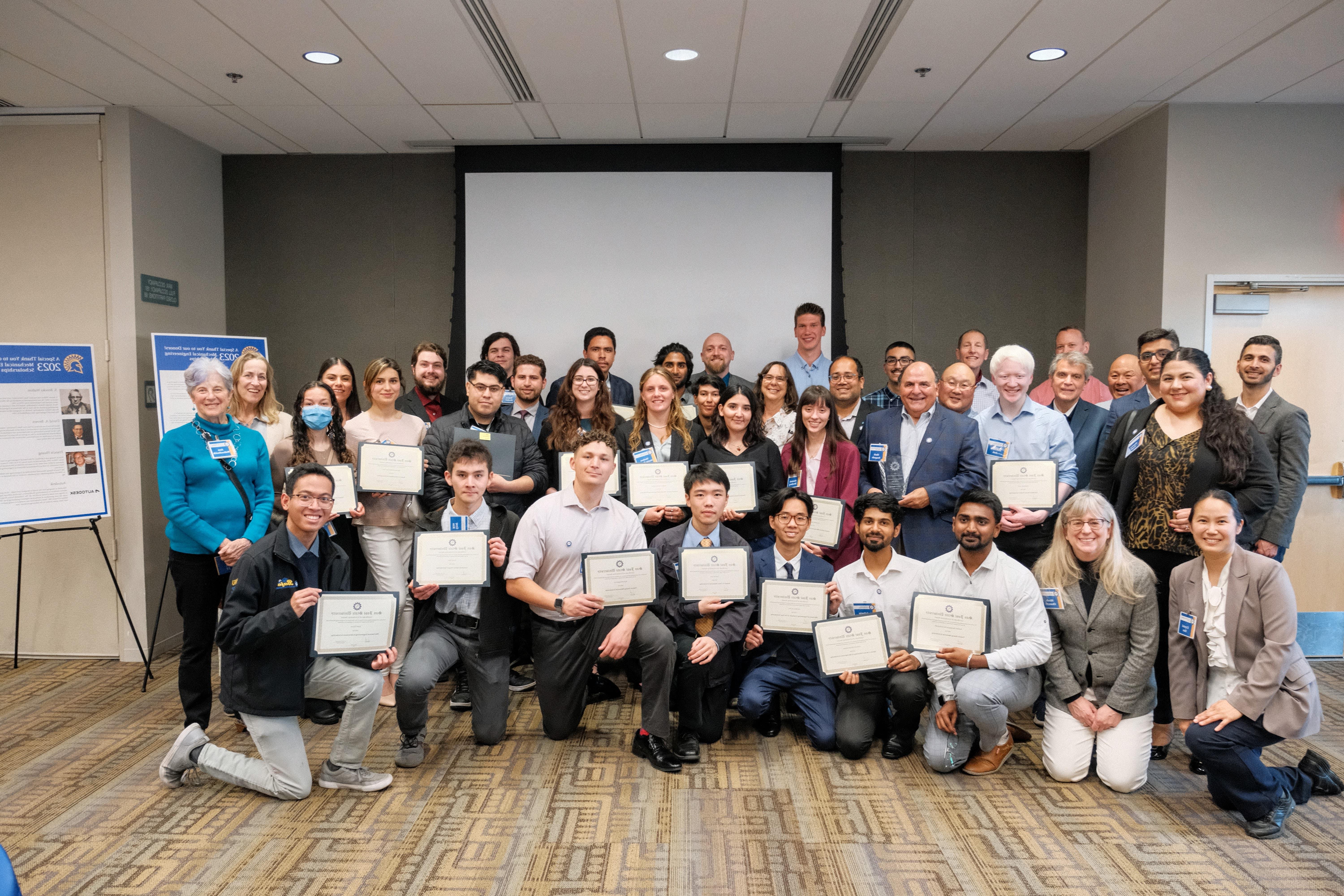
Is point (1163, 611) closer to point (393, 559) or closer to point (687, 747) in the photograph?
point (687, 747)

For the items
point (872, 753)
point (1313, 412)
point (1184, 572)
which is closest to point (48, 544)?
point (872, 753)

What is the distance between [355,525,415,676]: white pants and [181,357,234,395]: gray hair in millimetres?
942

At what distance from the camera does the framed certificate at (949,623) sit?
3318 mm

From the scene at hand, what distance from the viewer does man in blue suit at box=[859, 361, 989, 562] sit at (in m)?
3.97

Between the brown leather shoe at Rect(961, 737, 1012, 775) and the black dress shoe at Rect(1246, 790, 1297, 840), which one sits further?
the brown leather shoe at Rect(961, 737, 1012, 775)

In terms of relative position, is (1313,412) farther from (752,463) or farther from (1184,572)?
(752,463)

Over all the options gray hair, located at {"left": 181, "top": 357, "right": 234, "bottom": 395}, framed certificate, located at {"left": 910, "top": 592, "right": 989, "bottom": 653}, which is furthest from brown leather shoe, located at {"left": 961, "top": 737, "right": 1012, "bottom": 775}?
gray hair, located at {"left": 181, "top": 357, "right": 234, "bottom": 395}

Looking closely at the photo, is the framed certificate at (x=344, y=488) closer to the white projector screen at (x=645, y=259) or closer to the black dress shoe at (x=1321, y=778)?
the white projector screen at (x=645, y=259)

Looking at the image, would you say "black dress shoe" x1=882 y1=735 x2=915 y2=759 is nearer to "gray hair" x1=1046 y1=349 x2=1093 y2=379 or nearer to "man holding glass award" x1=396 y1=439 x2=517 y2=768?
"man holding glass award" x1=396 y1=439 x2=517 y2=768

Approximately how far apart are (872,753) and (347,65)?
440 centimetres

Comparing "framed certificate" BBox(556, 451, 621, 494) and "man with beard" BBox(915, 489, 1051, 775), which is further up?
"framed certificate" BBox(556, 451, 621, 494)

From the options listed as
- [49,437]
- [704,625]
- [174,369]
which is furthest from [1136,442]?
[49,437]

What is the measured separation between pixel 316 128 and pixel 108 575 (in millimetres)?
3214

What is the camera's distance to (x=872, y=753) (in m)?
3.59
